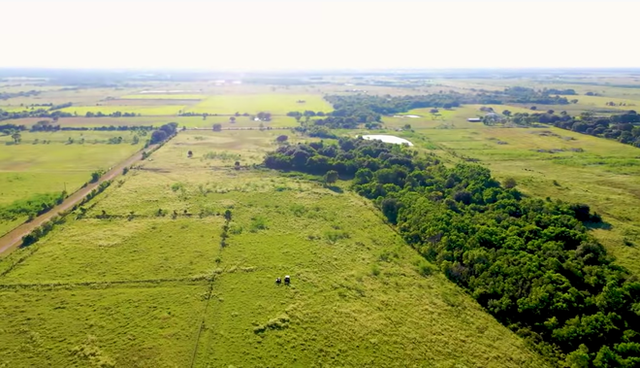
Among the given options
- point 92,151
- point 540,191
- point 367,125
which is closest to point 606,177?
point 540,191

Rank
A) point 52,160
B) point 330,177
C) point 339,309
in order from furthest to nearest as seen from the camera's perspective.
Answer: point 52,160 < point 330,177 < point 339,309

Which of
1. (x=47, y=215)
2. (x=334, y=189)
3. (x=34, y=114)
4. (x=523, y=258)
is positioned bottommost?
(x=47, y=215)

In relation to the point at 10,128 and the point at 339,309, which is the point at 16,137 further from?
the point at 339,309

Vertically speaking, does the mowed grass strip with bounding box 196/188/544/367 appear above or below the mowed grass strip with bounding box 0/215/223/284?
below

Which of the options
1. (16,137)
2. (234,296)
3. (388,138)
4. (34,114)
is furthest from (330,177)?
(34,114)

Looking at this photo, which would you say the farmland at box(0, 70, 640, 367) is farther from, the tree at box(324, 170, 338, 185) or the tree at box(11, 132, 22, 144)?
the tree at box(11, 132, 22, 144)

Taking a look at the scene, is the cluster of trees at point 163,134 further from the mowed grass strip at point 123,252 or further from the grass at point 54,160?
the mowed grass strip at point 123,252

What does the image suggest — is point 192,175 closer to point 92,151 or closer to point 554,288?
point 92,151

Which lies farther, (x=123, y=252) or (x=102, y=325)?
(x=123, y=252)

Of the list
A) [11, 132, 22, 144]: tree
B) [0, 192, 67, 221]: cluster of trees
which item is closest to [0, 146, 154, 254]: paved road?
[0, 192, 67, 221]: cluster of trees
